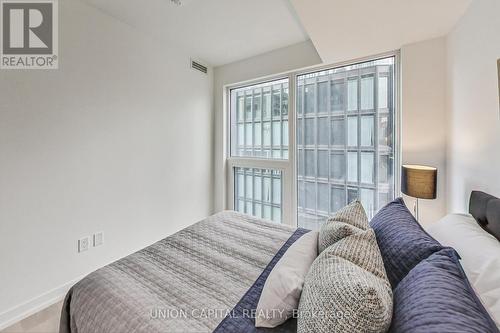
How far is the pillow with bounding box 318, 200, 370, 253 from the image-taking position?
1.02 m

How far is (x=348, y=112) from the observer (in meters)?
2.56

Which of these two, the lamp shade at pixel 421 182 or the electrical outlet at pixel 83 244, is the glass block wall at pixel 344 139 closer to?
the lamp shade at pixel 421 182

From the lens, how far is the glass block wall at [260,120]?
9.87ft

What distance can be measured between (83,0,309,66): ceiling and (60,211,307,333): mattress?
2.00 m

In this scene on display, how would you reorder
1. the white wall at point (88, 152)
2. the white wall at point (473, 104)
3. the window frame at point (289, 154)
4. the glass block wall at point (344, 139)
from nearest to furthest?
the white wall at point (473, 104), the white wall at point (88, 152), the window frame at point (289, 154), the glass block wall at point (344, 139)

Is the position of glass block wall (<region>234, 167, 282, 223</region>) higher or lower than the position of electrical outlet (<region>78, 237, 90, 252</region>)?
higher

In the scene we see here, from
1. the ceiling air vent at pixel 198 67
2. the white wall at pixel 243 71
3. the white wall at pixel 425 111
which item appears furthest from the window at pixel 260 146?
the white wall at pixel 425 111

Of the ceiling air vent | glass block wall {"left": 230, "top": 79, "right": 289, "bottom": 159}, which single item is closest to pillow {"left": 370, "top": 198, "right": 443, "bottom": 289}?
glass block wall {"left": 230, "top": 79, "right": 289, "bottom": 159}

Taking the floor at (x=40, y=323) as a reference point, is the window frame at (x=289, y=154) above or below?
above

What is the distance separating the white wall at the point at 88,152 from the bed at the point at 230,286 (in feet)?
Answer: 3.21

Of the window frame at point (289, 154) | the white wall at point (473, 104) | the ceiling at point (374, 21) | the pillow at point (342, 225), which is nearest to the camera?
the pillow at point (342, 225)

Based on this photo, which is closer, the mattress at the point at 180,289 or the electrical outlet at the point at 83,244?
the mattress at the point at 180,289

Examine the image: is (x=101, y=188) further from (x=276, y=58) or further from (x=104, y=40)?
(x=276, y=58)

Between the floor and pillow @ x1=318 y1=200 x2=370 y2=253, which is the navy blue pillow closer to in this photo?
pillow @ x1=318 y1=200 x2=370 y2=253
